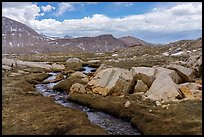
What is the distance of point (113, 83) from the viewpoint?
48344mm

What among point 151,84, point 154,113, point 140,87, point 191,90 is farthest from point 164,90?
point 154,113

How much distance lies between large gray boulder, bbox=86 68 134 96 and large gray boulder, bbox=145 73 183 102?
5147 millimetres

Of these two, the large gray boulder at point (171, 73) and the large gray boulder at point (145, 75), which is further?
the large gray boulder at point (145, 75)

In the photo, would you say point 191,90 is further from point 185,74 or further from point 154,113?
point 154,113

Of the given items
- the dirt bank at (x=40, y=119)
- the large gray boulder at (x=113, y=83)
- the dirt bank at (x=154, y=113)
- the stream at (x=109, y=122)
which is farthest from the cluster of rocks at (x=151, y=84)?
the dirt bank at (x=40, y=119)

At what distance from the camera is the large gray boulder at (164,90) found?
41.1 meters

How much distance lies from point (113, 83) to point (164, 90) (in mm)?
9310

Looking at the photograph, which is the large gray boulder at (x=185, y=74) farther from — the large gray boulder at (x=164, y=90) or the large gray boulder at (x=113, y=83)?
the large gray boulder at (x=113, y=83)

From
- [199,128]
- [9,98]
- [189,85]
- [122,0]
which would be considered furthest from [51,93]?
[122,0]

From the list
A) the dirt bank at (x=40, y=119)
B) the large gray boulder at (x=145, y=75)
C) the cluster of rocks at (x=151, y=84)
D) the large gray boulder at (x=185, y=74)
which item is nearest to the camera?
the dirt bank at (x=40, y=119)

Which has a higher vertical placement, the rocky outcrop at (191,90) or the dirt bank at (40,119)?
the rocky outcrop at (191,90)

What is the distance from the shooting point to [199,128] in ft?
93.6

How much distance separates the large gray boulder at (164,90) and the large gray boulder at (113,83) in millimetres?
5147

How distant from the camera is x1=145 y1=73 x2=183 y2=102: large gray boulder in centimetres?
4112
